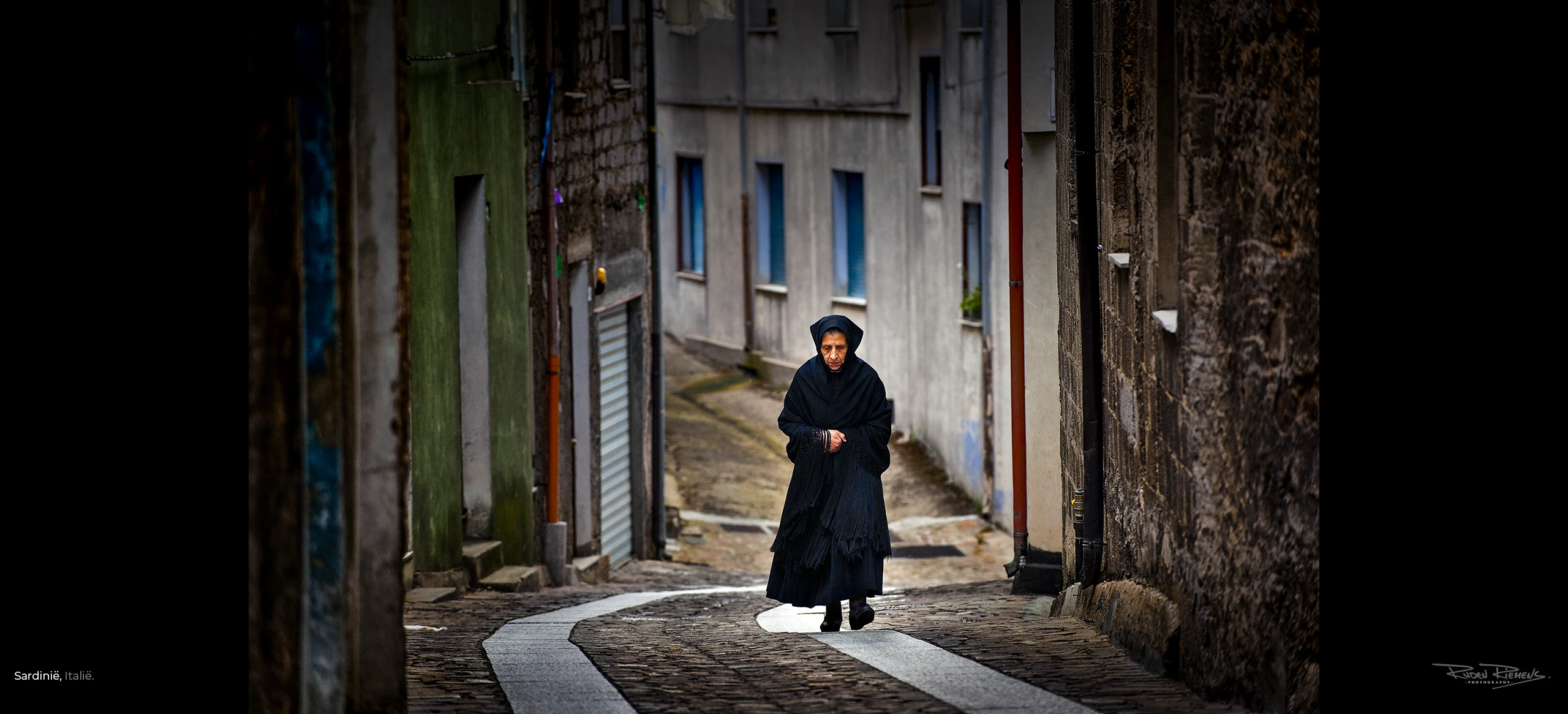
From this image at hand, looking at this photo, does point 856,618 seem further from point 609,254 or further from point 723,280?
point 723,280

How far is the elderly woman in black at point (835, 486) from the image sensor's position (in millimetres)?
8477

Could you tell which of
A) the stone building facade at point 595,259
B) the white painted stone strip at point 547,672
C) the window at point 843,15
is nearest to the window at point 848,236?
the window at point 843,15

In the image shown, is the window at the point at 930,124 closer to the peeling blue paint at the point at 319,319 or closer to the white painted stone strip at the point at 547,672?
the white painted stone strip at the point at 547,672

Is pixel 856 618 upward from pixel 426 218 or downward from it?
downward

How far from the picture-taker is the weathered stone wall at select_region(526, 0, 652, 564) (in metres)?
12.8

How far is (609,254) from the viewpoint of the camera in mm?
14977

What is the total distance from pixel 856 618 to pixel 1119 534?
1.32 m

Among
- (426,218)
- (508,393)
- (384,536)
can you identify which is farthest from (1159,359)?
(508,393)

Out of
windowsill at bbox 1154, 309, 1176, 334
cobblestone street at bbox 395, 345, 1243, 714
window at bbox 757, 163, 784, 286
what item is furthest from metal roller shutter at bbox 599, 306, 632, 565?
window at bbox 757, 163, 784, 286

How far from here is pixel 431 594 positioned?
1016cm

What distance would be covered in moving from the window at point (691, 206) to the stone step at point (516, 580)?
15080 mm

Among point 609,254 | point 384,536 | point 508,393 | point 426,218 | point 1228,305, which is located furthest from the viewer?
point 609,254

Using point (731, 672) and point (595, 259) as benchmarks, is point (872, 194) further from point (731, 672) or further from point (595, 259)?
point (731, 672)

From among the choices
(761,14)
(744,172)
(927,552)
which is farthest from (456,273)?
(744,172)
